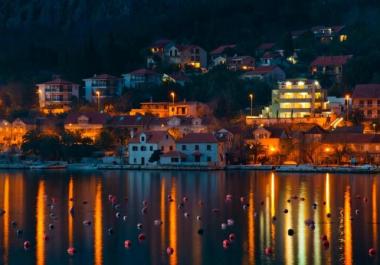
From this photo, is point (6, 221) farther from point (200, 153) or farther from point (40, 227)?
point (200, 153)

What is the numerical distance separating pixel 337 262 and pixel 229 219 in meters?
8.92

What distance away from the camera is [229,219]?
36625mm

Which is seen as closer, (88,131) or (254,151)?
(254,151)

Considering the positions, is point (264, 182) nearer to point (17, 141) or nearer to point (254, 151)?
point (254, 151)

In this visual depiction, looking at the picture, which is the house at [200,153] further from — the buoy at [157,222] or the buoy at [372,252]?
the buoy at [372,252]

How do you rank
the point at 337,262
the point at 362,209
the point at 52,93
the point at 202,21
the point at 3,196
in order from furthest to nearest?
the point at 202,21, the point at 52,93, the point at 3,196, the point at 362,209, the point at 337,262

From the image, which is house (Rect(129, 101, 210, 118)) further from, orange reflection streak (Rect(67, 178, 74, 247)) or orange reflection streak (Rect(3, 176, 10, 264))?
orange reflection streak (Rect(3, 176, 10, 264))

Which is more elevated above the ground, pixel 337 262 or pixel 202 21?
pixel 202 21

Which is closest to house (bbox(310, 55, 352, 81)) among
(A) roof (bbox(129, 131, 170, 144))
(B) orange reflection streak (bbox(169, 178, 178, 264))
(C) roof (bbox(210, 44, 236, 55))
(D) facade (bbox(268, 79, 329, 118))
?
(D) facade (bbox(268, 79, 329, 118))

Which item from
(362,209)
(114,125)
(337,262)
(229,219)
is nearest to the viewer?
(337,262)

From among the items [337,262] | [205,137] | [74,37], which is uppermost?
[74,37]

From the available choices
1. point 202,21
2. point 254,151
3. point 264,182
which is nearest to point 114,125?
point 254,151

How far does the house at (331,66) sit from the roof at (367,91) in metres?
8.88

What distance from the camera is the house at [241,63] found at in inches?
3334
